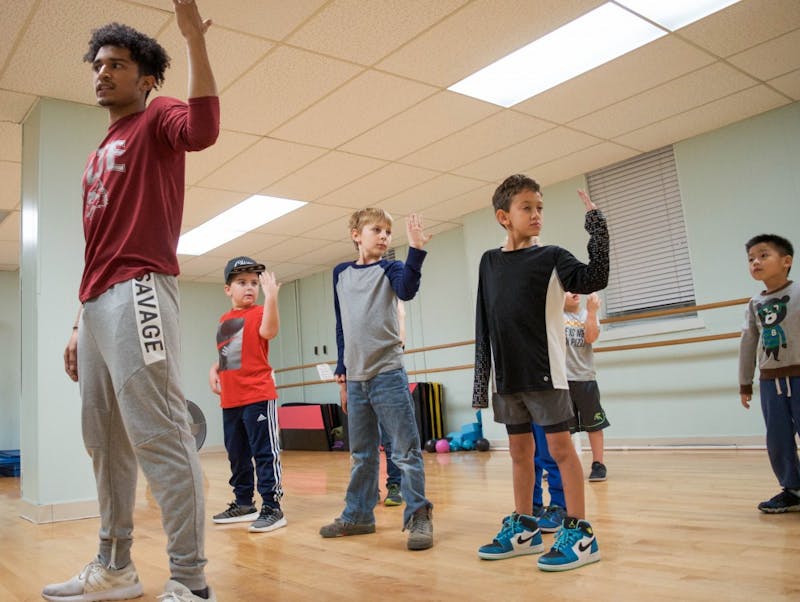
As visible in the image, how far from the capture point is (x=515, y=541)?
6.12 ft

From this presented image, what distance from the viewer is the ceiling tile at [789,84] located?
407 centimetres

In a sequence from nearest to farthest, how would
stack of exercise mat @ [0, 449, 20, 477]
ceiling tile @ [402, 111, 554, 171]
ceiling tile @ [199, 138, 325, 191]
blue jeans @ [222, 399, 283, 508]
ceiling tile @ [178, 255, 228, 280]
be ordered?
blue jeans @ [222, 399, 283, 508] → ceiling tile @ [402, 111, 554, 171] → ceiling tile @ [199, 138, 325, 191] → stack of exercise mat @ [0, 449, 20, 477] → ceiling tile @ [178, 255, 228, 280]

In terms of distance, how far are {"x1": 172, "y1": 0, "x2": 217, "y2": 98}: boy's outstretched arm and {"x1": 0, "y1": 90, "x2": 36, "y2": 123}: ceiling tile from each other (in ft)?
9.56

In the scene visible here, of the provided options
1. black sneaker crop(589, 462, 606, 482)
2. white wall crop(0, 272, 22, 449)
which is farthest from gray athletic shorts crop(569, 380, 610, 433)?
white wall crop(0, 272, 22, 449)

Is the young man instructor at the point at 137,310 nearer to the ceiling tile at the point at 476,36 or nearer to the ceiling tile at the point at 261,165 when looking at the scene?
the ceiling tile at the point at 476,36

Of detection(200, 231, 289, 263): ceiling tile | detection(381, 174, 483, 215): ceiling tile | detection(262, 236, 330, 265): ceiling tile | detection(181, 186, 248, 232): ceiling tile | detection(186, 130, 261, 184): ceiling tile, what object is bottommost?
detection(262, 236, 330, 265): ceiling tile

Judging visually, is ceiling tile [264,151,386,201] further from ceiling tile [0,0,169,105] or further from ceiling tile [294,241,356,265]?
ceiling tile [294,241,356,265]

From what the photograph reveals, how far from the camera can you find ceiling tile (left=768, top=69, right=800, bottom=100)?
407 centimetres

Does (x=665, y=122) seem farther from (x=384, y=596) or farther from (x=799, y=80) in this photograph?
(x=384, y=596)

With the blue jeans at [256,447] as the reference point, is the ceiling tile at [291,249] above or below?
above

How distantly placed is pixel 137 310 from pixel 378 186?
442cm

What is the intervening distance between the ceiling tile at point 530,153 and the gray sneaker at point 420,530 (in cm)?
333

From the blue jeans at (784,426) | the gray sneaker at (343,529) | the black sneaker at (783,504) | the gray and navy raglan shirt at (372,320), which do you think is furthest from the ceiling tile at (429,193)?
the black sneaker at (783,504)

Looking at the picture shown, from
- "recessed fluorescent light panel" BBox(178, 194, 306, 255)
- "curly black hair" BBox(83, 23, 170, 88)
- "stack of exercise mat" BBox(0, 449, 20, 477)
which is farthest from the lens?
"stack of exercise mat" BBox(0, 449, 20, 477)
